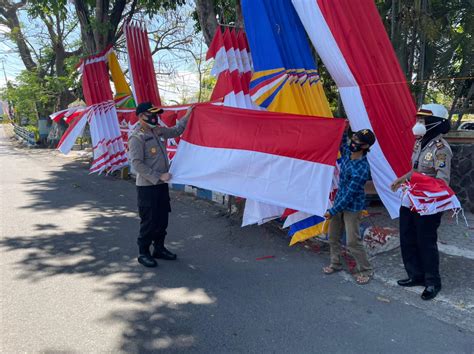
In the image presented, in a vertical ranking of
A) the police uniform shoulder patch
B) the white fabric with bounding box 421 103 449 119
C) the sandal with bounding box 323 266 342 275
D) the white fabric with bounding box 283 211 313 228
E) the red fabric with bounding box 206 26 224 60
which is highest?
the red fabric with bounding box 206 26 224 60

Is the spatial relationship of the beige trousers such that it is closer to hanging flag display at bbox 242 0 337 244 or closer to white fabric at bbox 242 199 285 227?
hanging flag display at bbox 242 0 337 244

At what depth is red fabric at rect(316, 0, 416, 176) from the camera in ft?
14.9

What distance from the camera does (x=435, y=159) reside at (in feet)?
12.5

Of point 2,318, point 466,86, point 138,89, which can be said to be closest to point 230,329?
point 2,318

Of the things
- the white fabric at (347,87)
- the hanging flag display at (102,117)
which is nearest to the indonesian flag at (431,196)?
the white fabric at (347,87)

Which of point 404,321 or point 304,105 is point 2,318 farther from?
point 304,105

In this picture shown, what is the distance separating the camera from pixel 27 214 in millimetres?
7227

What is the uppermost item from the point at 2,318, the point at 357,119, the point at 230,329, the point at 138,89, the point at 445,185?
the point at 138,89

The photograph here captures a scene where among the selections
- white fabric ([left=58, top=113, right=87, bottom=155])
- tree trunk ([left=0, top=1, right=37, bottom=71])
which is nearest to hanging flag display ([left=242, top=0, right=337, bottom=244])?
white fabric ([left=58, top=113, right=87, bottom=155])

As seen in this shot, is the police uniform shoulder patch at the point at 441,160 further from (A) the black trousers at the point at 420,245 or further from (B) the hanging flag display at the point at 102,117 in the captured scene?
(B) the hanging flag display at the point at 102,117

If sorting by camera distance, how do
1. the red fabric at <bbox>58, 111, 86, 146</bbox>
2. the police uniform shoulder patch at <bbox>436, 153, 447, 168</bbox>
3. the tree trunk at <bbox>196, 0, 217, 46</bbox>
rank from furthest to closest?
the red fabric at <bbox>58, 111, 86, 146</bbox>
the tree trunk at <bbox>196, 0, 217, 46</bbox>
the police uniform shoulder patch at <bbox>436, 153, 447, 168</bbox>

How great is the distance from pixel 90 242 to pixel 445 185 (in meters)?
4.64

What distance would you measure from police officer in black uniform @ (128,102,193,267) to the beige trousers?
6.71 feet

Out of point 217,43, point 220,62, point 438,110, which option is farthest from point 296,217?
point 217,43
